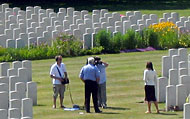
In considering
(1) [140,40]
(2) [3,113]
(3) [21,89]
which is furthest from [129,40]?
(2) [3,113]

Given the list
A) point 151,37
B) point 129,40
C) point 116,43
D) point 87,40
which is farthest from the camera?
point 151,37

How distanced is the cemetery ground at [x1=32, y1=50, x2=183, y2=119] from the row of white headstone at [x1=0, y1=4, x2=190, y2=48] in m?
1.67

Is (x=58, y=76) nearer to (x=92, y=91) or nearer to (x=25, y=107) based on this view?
(x=92, y=91)

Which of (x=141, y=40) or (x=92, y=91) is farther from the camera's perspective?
(x=141, y=40)

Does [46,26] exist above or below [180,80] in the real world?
above

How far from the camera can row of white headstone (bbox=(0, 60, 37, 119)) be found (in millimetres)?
15633

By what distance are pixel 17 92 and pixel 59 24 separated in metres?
13.2

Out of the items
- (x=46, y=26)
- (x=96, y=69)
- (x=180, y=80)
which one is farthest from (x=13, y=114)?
(x=46, y=26)

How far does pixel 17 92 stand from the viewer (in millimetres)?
17375

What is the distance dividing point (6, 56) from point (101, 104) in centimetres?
754

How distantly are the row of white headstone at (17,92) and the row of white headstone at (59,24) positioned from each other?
6.53 m

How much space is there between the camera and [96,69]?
61.4 ft

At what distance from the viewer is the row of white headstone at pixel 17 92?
51.3 ft

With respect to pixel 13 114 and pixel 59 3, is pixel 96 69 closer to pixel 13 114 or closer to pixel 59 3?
pixel 13 114
